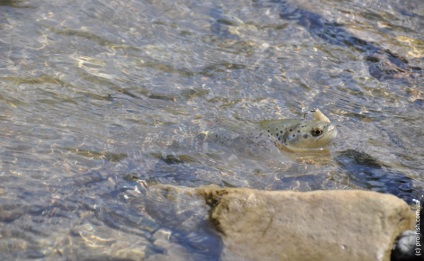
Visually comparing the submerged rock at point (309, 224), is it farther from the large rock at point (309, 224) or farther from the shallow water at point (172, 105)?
the shallow water at point (172, 105)

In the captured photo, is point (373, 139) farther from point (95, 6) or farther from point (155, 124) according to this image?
point (95, 6)

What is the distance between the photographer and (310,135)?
559 centimetres

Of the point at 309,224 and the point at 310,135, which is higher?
the point at 309,224

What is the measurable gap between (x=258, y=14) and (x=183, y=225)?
15.9ft

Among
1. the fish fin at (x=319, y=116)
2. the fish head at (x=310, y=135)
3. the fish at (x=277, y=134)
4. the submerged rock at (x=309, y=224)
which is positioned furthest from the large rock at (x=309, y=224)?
the fish fin at (x=319, y=116)

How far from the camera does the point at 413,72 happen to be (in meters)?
7.19

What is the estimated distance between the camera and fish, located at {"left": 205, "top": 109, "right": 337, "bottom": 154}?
545cm

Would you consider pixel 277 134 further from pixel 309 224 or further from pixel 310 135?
pixel 309 224

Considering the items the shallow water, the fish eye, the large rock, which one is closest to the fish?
the fish eye

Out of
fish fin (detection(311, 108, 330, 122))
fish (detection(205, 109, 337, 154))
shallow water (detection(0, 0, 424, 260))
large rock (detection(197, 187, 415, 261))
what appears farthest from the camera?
fish fin (detection(311, 108, 330, 122))

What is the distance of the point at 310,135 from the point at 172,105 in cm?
129

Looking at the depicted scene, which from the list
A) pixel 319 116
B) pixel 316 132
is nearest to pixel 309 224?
pixel 316 132

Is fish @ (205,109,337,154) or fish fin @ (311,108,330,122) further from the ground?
fish fin @ (311,108,330,122)

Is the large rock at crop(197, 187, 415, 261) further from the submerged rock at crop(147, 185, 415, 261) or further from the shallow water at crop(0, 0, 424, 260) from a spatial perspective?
the shallow water at crop(0, 0, 424, 260)
